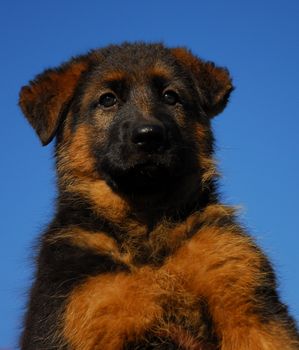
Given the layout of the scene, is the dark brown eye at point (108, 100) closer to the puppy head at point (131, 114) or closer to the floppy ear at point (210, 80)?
the puppy head at point (131, 114)

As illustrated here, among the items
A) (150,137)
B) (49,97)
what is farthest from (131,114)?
(49,97)

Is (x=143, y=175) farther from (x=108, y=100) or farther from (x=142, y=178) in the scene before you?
(x=108, y=100)

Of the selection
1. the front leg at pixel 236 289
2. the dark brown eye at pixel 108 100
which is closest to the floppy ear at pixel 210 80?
the dark brown eye at pixel 108 100

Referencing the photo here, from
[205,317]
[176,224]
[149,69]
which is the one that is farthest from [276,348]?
[149,69]

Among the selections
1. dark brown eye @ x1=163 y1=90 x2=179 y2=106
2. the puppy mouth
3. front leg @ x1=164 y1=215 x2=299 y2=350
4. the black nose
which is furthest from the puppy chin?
dark brown eye @ x1=163 y1=90 x2=179 y2=106

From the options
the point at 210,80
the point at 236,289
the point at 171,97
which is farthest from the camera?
the point at 210,80

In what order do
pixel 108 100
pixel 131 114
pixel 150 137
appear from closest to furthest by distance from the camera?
pixel 150 137 → pixel 131 114 → pixel 108 100

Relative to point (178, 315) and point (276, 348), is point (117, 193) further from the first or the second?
point (276, 348)
